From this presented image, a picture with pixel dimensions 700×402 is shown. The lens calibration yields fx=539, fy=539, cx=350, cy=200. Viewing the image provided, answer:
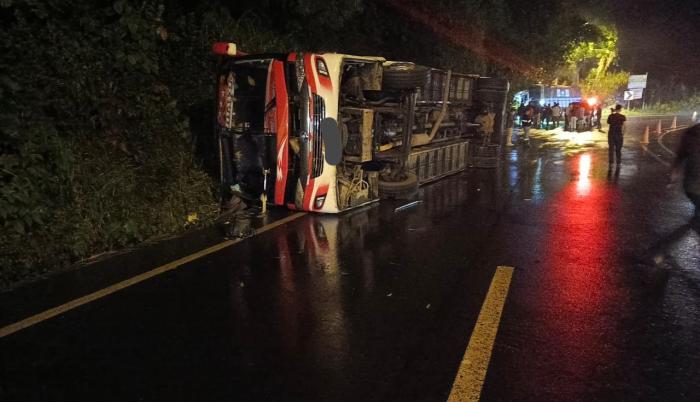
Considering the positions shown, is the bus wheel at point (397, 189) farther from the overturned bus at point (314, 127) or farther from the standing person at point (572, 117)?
the standing person at point (572, 117)

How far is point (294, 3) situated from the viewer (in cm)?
1257

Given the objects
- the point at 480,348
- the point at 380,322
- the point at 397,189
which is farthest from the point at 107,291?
the point at 397,189

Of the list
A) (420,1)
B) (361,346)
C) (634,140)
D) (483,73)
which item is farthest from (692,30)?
(361,346)

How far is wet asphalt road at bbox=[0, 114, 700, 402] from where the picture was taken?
3.48 meters

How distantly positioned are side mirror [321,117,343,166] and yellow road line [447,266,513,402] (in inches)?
135

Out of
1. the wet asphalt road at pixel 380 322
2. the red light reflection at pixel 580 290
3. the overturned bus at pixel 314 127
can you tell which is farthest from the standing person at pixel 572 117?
the wet asphalt road at pixel 380 322

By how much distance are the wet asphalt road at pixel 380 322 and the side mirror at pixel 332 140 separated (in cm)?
105

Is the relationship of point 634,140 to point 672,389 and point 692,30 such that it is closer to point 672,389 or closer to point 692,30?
point 672,389

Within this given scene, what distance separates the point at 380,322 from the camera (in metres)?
4.45

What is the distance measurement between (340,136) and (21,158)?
4.18 metres

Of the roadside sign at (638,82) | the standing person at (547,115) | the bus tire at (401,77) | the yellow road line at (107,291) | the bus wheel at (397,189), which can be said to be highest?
the roadside sign at (638,82)

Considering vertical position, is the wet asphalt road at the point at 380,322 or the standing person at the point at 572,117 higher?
the standing person at the point at 572,117

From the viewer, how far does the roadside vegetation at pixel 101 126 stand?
6.09 meters

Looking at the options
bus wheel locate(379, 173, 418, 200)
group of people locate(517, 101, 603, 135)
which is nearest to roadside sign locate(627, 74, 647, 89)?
group of people locate(517, 101, 603, 135)
